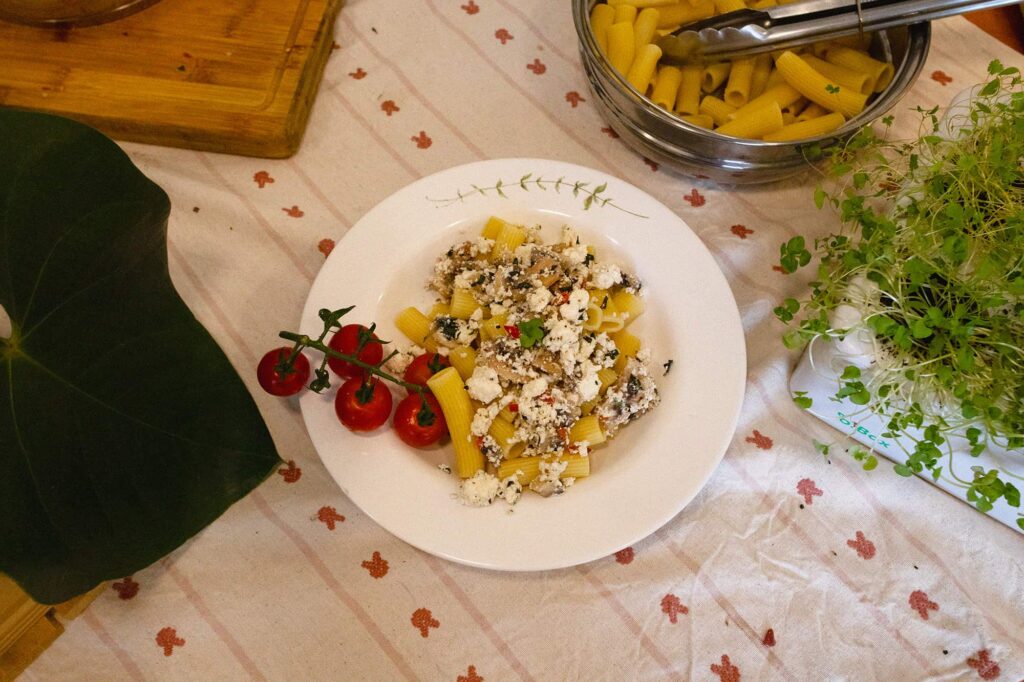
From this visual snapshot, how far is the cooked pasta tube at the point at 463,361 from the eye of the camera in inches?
34.8

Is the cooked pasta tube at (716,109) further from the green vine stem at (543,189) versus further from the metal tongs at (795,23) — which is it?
the green vine stem at (543,189)

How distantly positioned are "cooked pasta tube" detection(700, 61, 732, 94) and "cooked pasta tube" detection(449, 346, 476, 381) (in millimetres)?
588

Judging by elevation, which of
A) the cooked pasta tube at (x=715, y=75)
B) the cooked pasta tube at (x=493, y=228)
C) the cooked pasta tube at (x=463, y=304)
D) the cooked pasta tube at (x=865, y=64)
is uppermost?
the cooked pasta tube at (x=865, y=64)

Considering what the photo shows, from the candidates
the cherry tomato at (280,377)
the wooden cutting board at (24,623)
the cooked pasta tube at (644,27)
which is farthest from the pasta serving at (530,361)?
the wooden cutting board at (24,623)

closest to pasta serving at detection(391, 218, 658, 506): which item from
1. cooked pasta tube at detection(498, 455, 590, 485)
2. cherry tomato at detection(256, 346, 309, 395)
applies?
cooked pasta tube at detection(498, 455, 590, 485)

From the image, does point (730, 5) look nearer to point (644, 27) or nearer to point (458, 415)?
point (644, 27)

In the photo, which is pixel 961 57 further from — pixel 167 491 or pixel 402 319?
pixel 167 491

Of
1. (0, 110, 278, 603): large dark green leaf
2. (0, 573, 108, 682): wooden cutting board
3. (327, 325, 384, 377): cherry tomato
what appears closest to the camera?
(0, 110, 278, 603): large dark green leaf

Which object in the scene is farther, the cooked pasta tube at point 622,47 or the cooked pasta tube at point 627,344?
the cooked pasta tube at point 622,47

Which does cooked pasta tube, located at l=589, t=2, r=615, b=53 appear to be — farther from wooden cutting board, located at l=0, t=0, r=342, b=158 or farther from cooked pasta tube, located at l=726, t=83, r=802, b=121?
wooden cutting board, located at l=0, t=0, r=342, b=158

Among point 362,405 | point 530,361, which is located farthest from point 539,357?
point 362,405

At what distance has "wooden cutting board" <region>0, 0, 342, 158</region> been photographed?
1.08 m

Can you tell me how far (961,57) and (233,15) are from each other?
4.16 feet

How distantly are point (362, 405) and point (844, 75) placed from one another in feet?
2.85
